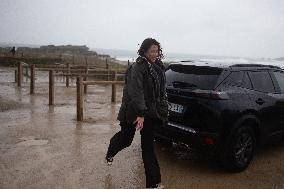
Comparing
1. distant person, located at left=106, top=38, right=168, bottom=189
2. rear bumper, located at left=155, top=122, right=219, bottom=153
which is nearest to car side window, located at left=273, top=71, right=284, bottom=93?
rear bumper, located at left=155, top=122, right=219, bottom=153

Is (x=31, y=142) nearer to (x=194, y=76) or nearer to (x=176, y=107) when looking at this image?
(x=176, y=107)

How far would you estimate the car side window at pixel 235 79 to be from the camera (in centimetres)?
561

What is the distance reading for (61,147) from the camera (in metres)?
6.80

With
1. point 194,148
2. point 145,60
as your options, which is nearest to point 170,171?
point 194,148

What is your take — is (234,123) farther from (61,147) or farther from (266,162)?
(61,147)

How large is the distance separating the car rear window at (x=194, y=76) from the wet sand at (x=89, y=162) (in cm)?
139

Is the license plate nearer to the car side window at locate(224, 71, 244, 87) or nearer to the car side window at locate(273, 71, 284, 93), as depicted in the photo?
the car side window at locate(224, 71, 244, 87)

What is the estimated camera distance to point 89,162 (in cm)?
601

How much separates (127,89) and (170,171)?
1.78 meters

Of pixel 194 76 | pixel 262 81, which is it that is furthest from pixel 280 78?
pixel 194 76

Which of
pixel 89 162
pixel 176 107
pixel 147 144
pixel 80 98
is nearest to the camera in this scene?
pixel 147 144

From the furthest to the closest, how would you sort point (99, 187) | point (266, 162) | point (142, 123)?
point (266, 162) < point (99, 187) < point (142, 123)

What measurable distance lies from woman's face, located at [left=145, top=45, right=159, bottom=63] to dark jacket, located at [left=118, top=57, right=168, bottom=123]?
0.26ft

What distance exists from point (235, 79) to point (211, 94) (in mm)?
671
